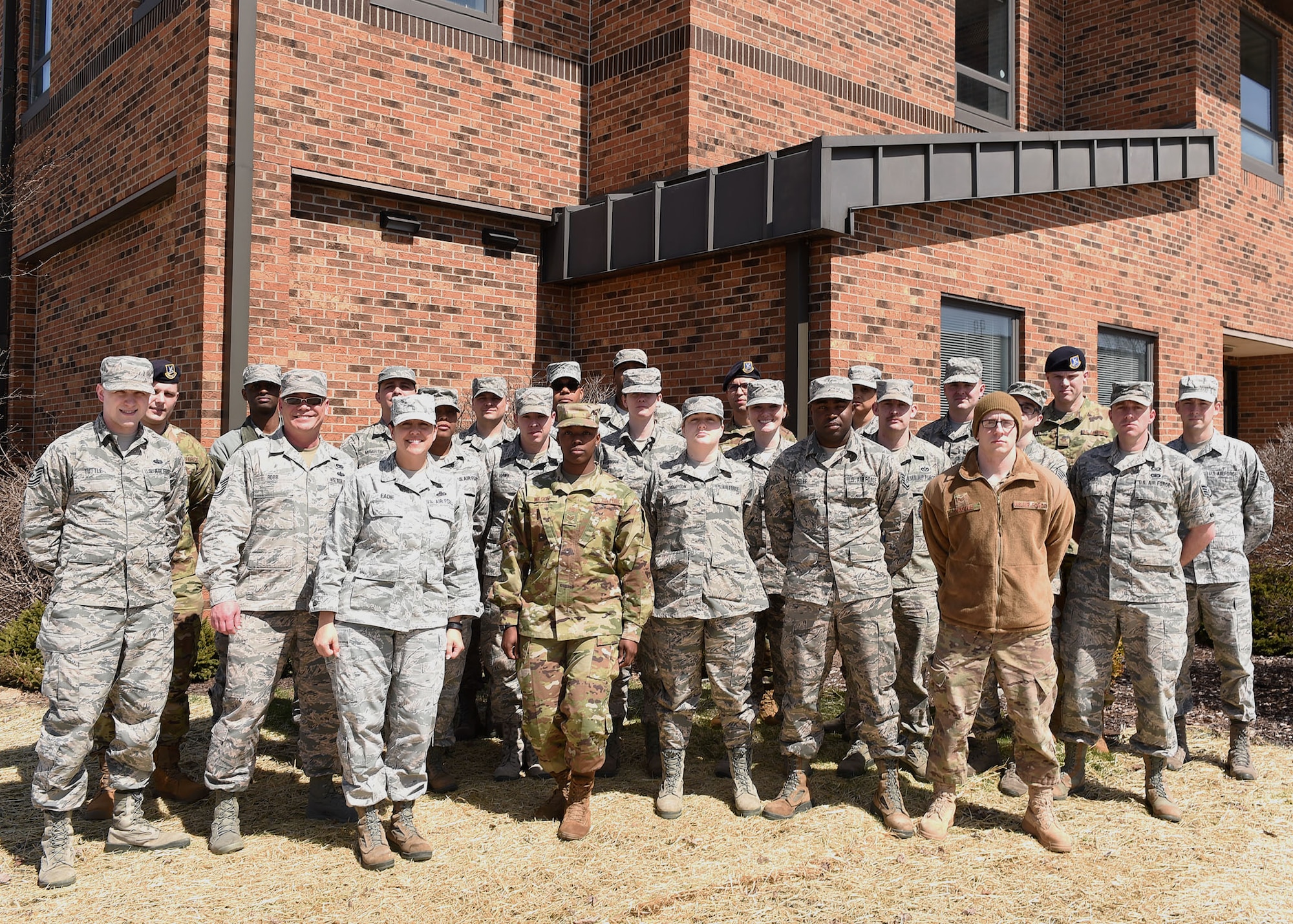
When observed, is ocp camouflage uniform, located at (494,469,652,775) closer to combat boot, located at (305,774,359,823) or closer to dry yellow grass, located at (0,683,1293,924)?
dry yellow grass, located at (0,683,1293,924)

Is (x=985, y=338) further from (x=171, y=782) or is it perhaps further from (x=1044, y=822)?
(x=171, y=782)

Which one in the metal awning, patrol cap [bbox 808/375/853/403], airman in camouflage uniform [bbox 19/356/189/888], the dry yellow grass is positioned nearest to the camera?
the dry yellow grass

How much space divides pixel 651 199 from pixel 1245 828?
6.56 m

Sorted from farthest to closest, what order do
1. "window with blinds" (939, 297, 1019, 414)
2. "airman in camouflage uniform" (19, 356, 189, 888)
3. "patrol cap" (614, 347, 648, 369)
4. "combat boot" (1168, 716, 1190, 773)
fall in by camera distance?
1. "window with blinds" (939, 297, 1019, 414)
2. "patrol cap" (614, 347, 648, 369)
3. "combat boot" (1168, 716, 1190, 773)
4. "airman in camouflage uniform" (19, 356, 189, 888)

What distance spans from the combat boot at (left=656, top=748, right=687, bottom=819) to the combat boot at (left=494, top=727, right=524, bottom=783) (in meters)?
0.93

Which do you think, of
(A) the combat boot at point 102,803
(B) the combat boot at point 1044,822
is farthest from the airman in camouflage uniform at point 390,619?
(B) the combat boot at point 1044,822

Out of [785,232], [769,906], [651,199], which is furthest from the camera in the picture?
[651,199]

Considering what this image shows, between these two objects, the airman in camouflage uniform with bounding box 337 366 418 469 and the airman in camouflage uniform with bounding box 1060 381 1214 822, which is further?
the airman in camouflage uniform with bounding box 337 366 418 469

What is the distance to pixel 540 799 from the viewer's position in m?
5.44

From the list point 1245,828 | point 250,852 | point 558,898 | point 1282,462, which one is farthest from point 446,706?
point 1282,462

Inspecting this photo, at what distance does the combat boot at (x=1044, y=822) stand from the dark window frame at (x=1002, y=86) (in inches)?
368

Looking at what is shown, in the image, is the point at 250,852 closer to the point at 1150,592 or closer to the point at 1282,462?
the point at 1150,592

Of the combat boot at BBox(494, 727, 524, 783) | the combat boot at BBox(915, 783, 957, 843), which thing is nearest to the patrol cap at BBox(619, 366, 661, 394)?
the combat boot at BBox(494, 727, 524, 783)

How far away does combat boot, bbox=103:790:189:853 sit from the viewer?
4703 mm
